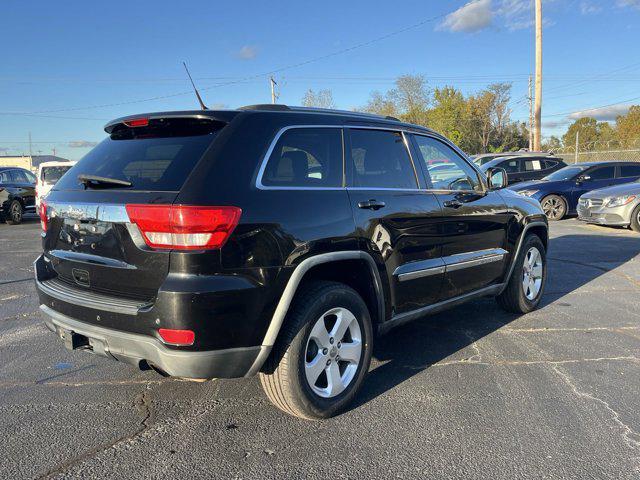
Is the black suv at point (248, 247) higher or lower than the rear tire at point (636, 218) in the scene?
higher

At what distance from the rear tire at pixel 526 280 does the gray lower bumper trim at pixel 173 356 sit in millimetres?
3271

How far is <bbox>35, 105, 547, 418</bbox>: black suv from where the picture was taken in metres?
2.55

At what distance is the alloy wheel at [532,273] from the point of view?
5242 mm

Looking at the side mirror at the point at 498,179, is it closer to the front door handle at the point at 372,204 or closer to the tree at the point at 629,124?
the front door handle at the point at 372,204

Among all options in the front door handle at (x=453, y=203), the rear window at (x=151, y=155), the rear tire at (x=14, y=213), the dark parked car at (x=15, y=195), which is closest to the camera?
the rear window at (x=151, y=155)

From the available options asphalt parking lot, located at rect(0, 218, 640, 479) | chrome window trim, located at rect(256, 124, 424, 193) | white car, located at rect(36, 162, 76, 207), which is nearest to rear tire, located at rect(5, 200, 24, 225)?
white car, located at rect(36, 162, 76, 207)

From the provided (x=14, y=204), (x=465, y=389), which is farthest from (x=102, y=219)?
(x=14, y=204)

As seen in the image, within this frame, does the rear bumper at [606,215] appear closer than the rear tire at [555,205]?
Yes

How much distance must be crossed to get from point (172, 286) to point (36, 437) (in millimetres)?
1330

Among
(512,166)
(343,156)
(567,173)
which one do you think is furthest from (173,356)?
(512,166)

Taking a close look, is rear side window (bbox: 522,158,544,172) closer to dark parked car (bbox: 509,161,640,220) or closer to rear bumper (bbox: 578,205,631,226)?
dark parked car (bbox: 509,161,640,220)

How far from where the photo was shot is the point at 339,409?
10.4ft

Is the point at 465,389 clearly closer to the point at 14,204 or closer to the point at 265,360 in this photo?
the point at 265,360

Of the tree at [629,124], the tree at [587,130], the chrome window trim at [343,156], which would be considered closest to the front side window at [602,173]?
the chrome window trim at [343,156]
